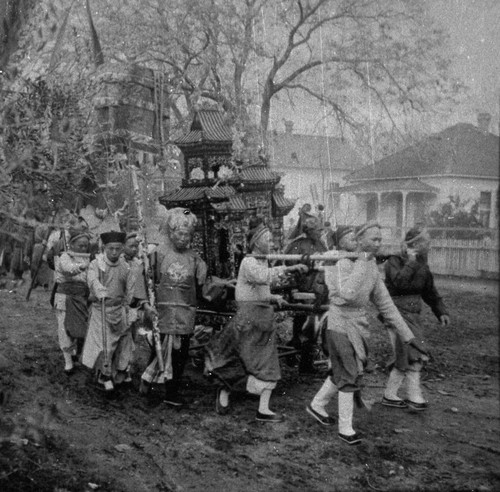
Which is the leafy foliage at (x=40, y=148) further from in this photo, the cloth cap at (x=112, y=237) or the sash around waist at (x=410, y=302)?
the sash around waist at (x=410, y=302)

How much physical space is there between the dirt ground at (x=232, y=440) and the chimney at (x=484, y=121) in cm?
927

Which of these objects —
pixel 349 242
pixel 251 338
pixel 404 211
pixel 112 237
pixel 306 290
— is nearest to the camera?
pixel 349 242

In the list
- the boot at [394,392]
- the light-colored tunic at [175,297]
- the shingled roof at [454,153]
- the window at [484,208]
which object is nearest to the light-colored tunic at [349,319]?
the boot at [394,392]

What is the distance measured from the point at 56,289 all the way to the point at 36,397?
162 cm

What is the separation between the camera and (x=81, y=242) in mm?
6359

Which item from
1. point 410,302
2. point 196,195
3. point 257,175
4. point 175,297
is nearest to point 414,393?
point 410,302

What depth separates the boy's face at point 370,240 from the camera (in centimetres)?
455

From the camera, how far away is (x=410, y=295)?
537 cm

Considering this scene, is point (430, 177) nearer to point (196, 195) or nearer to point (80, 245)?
point (196, 195)

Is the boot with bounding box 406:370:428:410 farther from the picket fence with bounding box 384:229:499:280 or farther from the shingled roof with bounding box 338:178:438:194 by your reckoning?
the shingled roof with bounding box 338:178:438:194

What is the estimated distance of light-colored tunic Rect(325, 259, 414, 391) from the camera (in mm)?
4531

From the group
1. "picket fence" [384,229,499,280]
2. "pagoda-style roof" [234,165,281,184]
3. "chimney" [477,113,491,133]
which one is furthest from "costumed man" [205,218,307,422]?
"chimney" [477,113,491,133]

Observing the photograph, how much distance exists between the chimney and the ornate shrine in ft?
32.0

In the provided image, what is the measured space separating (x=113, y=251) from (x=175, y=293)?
3.05 ft
